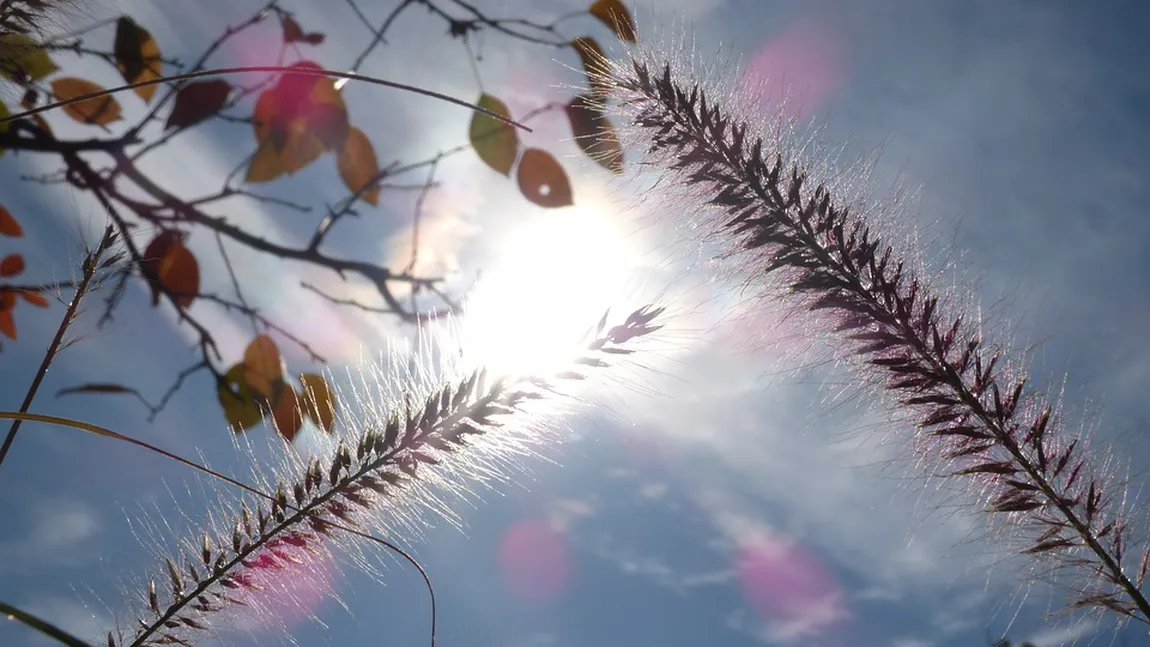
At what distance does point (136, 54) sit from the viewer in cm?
184

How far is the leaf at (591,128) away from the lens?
74.8 inches

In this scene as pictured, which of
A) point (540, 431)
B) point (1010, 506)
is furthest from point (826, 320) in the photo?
point (540, 431)

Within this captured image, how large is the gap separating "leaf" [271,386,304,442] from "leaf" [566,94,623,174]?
0.87 metres

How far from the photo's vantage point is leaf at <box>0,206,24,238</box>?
5.49ft

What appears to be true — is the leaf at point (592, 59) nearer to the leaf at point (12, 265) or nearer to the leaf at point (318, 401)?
the leaf at point (318, 401)

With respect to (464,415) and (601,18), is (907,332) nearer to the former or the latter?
(464,415)

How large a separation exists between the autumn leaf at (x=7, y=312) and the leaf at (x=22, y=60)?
45 centimetres

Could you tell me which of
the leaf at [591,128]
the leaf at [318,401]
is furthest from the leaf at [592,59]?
the leaf at [318,401]

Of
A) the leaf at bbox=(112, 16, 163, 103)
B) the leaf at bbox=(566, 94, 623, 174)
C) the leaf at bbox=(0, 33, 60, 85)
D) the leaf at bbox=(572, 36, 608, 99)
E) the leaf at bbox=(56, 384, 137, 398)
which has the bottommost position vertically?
the leaf at bbox=(56, 384, 137, 398)

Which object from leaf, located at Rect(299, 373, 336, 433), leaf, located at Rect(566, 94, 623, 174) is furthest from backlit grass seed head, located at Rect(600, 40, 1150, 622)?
leaf, located at Rect(299, 373, 336, 433)

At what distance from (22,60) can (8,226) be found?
1.11 feet

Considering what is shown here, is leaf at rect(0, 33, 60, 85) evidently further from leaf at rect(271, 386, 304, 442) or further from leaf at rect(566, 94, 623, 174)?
leaf at rect(566, 94, 623, 174)

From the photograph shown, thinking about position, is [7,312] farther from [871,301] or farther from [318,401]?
[871,301]

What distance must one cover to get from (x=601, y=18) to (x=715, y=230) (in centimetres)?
60
